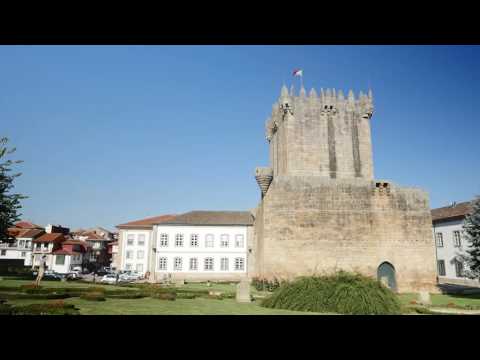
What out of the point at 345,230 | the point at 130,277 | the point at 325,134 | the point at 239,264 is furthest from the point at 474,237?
the point at 130,277

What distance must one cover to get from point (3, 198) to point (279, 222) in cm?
1875

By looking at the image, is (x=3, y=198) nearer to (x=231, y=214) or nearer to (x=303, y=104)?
(x=303, y=104)

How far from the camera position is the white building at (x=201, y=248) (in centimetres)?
3959

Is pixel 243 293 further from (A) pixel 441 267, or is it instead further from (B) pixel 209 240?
(A) pixel 441 267

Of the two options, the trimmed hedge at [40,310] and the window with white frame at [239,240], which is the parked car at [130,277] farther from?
the trimmed hedge at [40,310]

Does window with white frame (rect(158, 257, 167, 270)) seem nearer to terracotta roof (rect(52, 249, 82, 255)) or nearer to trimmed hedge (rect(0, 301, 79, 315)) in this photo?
terracotta roof (rect(52, 249, 82, 255))

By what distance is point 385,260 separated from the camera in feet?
77.8

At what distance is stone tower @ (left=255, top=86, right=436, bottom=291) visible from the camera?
2309cm

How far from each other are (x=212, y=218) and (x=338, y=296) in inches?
1195

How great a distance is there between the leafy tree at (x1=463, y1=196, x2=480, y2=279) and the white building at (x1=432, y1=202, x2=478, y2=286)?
1507cm

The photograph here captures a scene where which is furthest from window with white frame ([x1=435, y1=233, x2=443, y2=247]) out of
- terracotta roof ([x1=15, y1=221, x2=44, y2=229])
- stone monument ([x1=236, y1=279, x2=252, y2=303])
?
terracotta roof ([x1=15, y1=221, x2=44, y2=229])

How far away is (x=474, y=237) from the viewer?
20859 millimetres
